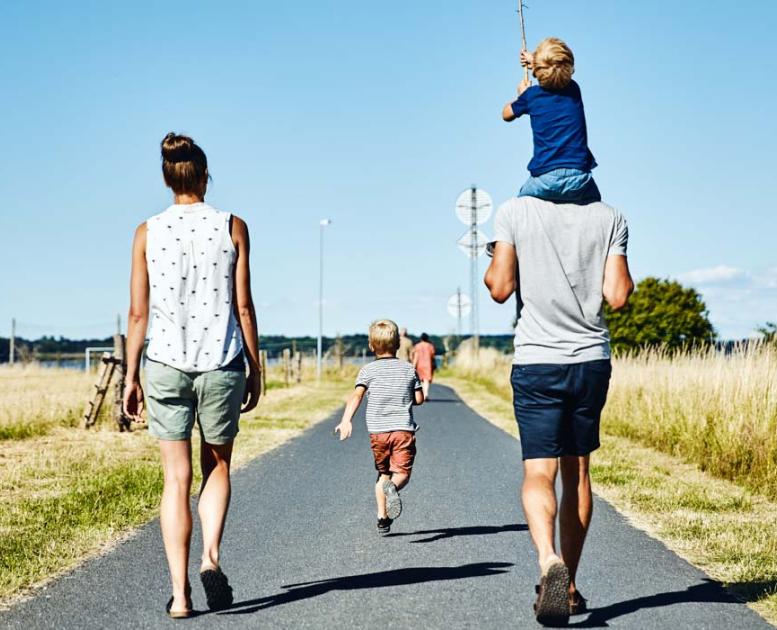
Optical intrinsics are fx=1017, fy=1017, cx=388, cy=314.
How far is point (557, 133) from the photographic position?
450 cm

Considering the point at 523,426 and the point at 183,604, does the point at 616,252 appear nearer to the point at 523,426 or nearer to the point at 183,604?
the point at 523,426

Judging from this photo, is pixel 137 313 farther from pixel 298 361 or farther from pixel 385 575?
pixel 298 361

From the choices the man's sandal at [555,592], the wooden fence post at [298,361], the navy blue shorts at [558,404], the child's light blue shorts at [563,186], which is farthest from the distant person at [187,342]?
the wooden fence post at [298,361]

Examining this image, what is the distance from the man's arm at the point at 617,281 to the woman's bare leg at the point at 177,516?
2.03 m

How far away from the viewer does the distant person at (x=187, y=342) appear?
4.59m

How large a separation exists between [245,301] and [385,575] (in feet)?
6.33

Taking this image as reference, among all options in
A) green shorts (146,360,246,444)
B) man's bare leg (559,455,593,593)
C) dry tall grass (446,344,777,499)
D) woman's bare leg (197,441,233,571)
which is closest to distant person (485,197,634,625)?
man's bare leg (559,455,593,593)

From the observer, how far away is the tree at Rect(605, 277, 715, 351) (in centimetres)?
3697

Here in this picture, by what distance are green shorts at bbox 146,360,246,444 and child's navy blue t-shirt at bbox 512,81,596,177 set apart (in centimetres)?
170

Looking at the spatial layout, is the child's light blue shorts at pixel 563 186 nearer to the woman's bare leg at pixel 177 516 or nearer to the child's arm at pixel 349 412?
the woman's bare leg at pixel 177 516

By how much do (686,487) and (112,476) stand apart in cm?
562

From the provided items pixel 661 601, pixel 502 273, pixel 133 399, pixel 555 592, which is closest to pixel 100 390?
pixel 133 399

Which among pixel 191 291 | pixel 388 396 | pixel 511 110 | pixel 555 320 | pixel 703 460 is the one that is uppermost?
pixel 511 110

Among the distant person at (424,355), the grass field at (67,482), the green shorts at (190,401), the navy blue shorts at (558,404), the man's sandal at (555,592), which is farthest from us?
the distant person at (424,355)
